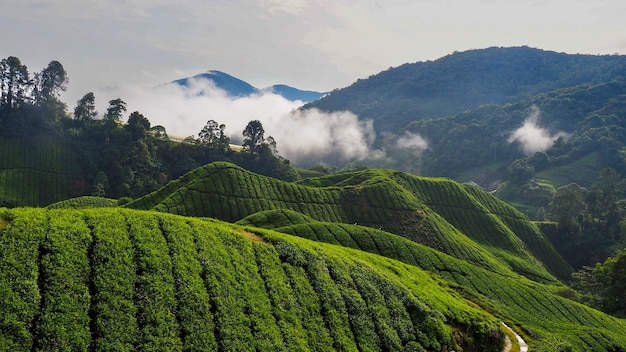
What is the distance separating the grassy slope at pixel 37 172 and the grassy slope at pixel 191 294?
328 feet

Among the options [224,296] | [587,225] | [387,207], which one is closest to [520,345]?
[224,296]

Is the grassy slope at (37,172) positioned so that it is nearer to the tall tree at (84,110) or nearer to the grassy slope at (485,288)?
the tall tree at (84,110)

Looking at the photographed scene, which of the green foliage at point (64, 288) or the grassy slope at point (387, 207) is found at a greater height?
the green foliage at point (64, 288)

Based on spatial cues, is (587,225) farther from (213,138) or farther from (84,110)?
(84,110)

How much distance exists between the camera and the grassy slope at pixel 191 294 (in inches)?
728

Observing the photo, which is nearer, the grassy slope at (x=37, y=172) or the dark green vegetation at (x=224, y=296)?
the dark green vegetation at (x=224, y=296)

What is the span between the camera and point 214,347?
69.1ft

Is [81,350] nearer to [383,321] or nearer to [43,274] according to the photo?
[43,274]

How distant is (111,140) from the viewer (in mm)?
135750

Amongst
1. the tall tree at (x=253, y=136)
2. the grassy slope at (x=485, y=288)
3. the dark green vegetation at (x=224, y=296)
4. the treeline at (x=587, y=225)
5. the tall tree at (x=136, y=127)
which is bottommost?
the treeline at (x=587, y=225)

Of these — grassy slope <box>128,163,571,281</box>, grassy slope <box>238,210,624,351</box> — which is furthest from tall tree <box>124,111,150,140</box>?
grassy slope <box>238,210,624,351</box>

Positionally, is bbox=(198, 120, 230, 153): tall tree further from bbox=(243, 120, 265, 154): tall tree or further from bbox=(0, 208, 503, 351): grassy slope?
bbox=(0, 208, 503, 351): grassy slope

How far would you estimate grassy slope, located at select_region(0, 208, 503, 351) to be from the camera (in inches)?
728

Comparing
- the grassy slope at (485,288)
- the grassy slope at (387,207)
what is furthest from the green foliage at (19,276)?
the grassy slope at (387,207)
